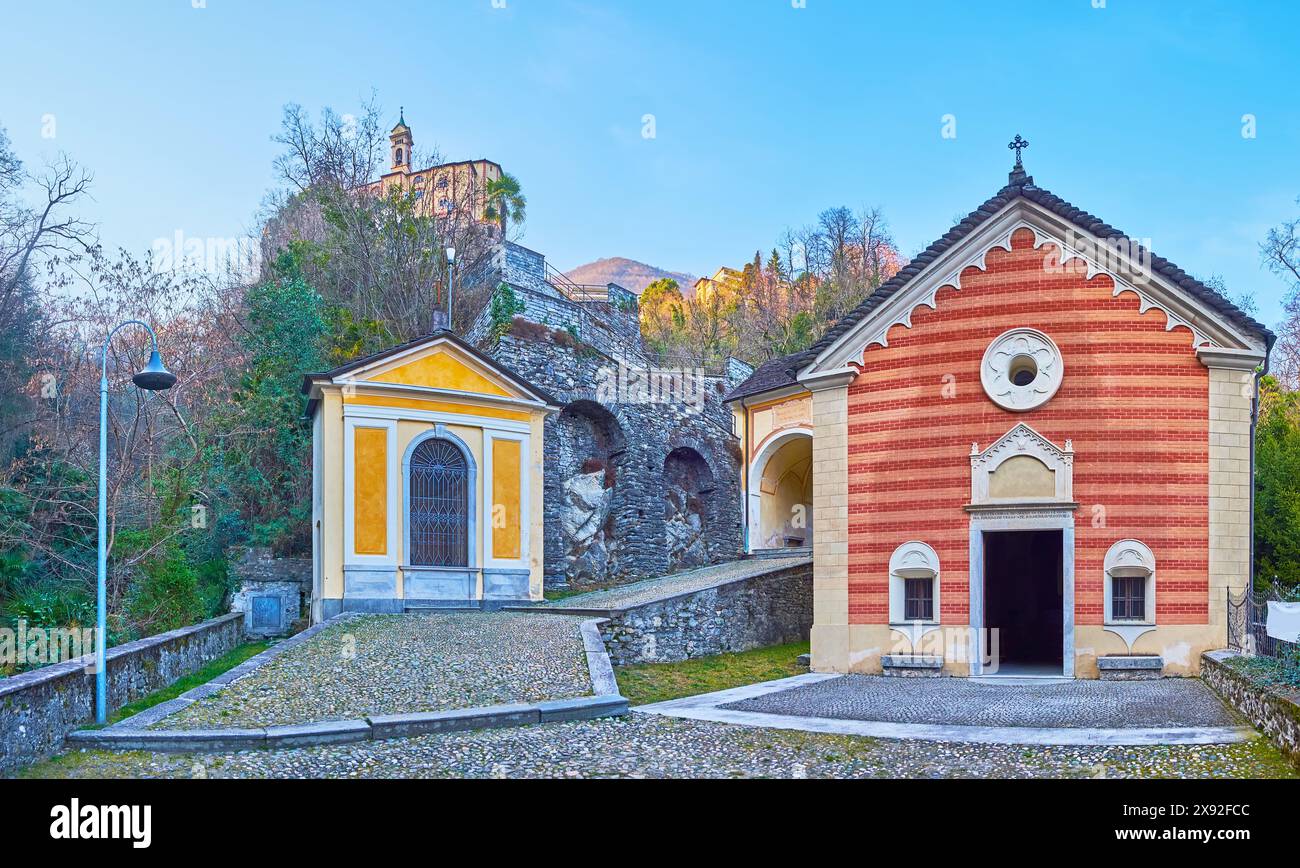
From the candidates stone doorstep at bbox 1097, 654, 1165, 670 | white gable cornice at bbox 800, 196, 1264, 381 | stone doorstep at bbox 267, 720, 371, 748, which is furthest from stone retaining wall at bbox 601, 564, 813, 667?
stone doorstep at bbox 267, 720, 371, 748

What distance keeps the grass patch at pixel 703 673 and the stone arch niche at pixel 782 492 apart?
694 centimetres

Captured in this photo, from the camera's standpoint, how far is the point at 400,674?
41.3ft

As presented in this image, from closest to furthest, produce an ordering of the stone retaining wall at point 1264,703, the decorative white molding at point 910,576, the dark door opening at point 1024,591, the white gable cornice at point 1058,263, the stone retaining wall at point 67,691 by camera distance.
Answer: the stone retaining wall at point 67,691
the stone retaining wall at point 1264,703
the white gable cornice at point 1058,263
the decorative white molding at point 910,576
the dark door opening at point 1024,591

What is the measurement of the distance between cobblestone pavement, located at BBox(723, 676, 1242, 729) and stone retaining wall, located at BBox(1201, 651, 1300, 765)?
20 cm

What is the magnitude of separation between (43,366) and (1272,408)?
33832mm

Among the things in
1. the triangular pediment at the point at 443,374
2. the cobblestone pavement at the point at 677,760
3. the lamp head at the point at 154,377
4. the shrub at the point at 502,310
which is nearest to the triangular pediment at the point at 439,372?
the triangular pediment at the point at 443,374

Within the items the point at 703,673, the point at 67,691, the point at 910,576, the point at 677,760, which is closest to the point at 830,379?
the point at 910,576

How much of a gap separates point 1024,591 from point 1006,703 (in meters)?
7.58

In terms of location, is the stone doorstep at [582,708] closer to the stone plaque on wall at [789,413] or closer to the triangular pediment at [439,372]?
the triangular pediment at [439,372]

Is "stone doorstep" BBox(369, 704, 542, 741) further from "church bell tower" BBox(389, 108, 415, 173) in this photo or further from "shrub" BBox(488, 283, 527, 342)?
"church bell tower" BBox(389, 108, 415, 173)

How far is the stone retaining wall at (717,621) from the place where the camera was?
17.8 m

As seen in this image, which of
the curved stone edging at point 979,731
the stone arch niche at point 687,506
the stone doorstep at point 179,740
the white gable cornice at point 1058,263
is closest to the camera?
the stone doorstep at point 179,740

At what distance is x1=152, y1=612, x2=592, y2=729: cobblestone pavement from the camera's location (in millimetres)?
10562

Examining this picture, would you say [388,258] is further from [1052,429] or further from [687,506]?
[1052,429]
